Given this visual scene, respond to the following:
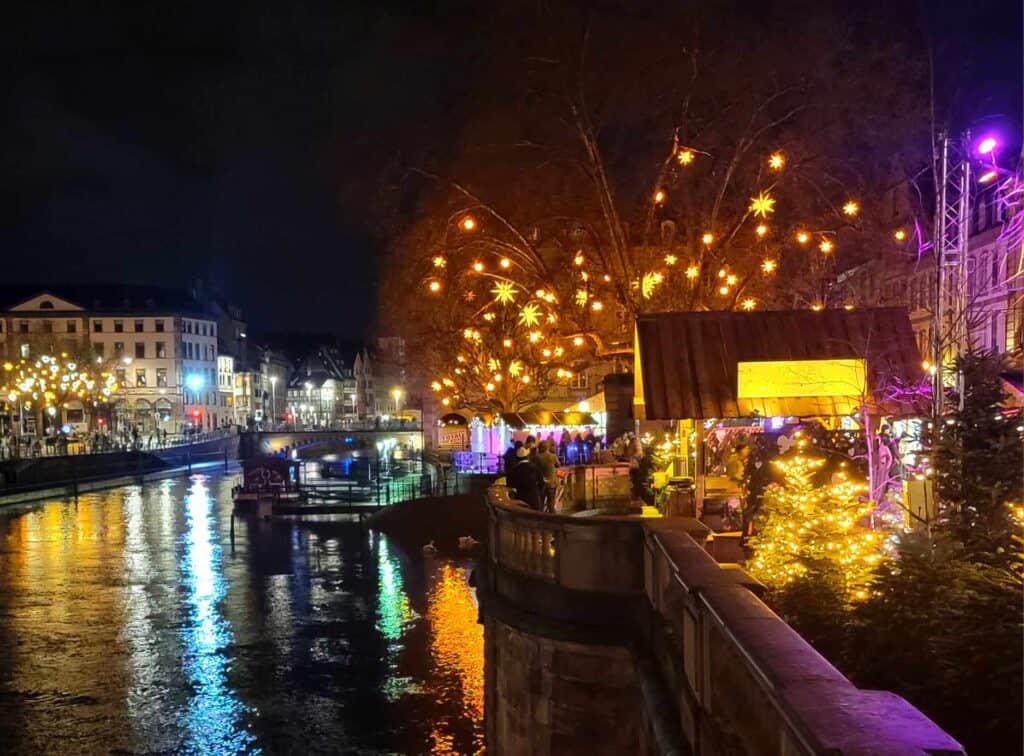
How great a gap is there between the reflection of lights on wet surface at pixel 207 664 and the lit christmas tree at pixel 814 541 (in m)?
10.2

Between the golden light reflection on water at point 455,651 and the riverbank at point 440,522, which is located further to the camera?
the riverbank at point 440,522

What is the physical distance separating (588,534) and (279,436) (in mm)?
75430

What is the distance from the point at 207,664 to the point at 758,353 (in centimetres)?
1293

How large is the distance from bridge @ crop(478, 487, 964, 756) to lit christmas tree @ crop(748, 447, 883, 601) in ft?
2.73

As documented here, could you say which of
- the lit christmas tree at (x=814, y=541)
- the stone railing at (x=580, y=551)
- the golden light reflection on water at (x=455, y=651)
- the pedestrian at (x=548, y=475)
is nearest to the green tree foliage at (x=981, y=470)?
the lit christmas tree at (x=814, y=541)

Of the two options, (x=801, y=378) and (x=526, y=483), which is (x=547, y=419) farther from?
(x=801, y=378)

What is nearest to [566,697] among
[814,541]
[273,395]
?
[814,541]

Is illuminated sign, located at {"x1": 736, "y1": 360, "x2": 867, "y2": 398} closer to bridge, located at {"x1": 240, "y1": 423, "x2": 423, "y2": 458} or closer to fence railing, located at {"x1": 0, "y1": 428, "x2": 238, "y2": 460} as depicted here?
fence railing, located at {"x1": 0, "y1": 428, "x2": 238, "y2": 460}

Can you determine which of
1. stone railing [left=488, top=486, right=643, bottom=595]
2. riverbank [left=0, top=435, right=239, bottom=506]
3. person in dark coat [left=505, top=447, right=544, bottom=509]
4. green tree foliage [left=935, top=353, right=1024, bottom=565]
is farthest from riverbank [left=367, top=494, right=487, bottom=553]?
green tree foliage [left=935, top=353, right=1024, bottom=565]

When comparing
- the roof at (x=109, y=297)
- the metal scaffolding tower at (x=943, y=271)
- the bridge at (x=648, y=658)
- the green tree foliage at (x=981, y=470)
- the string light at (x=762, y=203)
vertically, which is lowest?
the bridge at (x=648, y=658)

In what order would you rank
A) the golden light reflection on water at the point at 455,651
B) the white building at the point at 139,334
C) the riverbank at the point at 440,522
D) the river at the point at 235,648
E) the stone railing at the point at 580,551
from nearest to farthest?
the stone railing at the point at 580,551, the river at the point at 235,648, the golden light reflection on water at the point at 455,651, the riverbank at the point at 440,522, the white building at the point at 139,334

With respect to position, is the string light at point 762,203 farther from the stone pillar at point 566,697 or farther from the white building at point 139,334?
the white building at point 139,334

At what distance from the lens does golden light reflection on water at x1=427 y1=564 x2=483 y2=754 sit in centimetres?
1666

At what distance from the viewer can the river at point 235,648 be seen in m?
16.3
